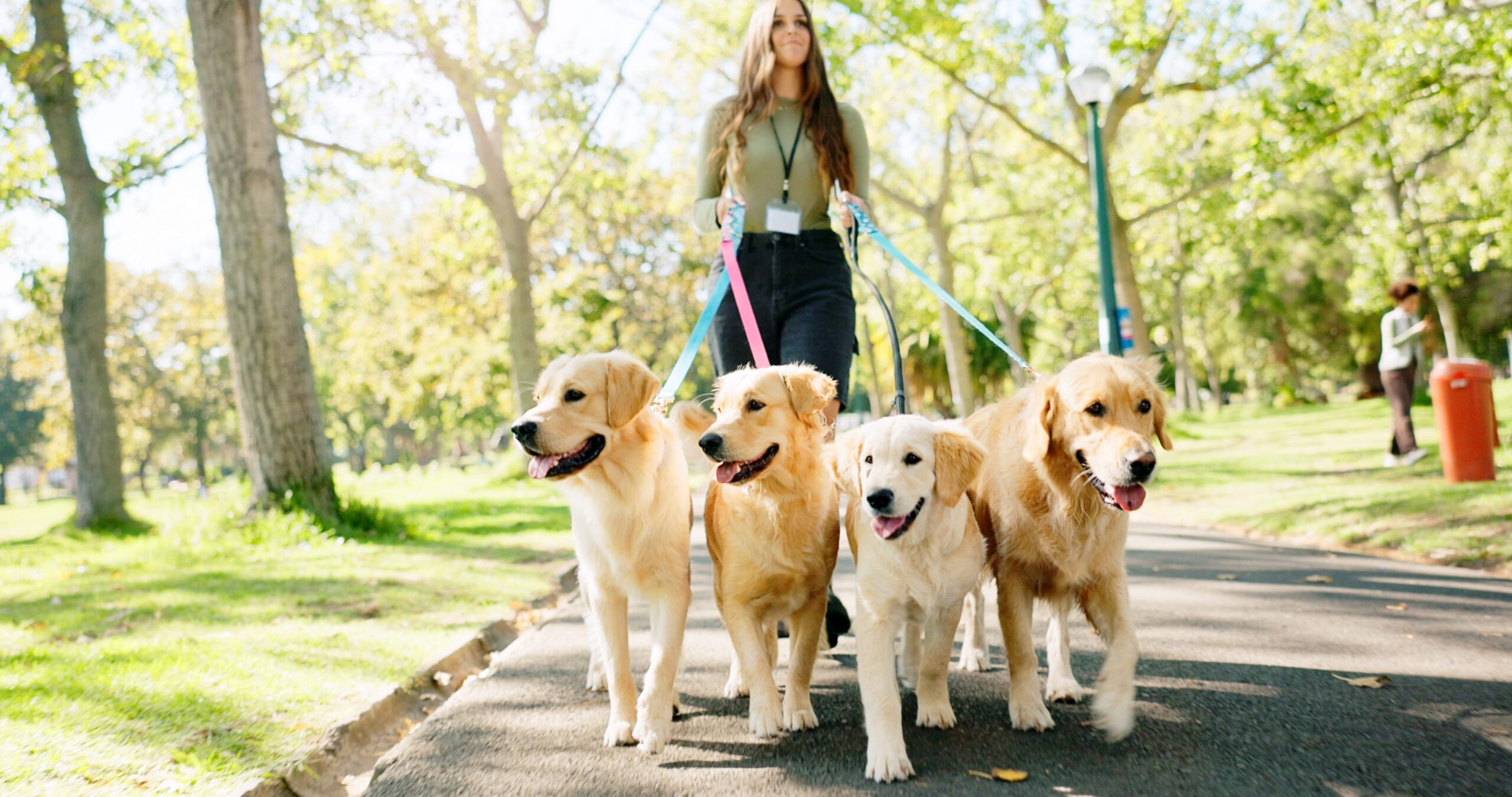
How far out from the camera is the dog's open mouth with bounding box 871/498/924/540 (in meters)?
3.61

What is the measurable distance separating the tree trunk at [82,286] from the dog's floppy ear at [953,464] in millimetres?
14787

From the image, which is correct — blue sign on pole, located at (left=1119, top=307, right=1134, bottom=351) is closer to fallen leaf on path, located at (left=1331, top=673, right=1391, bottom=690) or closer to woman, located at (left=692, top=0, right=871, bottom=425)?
woman, located at (left=692, top=0, right=871, bottom=425)

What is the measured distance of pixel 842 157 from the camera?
5.19m

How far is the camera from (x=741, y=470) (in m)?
3.85

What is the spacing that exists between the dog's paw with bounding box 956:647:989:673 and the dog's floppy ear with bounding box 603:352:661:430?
216 centimetres

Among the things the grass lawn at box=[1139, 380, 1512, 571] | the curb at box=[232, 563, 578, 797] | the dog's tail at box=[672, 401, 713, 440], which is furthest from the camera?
the grass lawn at box=[1139, 380, 1512, 571]

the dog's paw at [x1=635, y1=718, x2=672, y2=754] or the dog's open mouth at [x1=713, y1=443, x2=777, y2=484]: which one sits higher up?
the dog's open mouth at [x1=713, y1=443, x2=777, y2=484]

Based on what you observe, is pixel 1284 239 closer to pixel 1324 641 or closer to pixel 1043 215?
pixel 1043 215

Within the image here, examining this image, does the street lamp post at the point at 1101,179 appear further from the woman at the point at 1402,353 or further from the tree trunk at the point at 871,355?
the tree trunk at the point at 871,355

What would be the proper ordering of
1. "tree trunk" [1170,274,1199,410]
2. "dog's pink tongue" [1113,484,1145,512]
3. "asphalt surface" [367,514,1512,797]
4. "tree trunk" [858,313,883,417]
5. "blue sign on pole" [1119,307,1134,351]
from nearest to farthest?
"asphalt surface" [367,514,1512,797]
"dog's pink tongue" [1113,484,1145,512]
"blue sign on pole" [1119,307,1134,351]
"tree trunk" [1170,274,1199,410]
"tree trunk" [858,313,883,417]

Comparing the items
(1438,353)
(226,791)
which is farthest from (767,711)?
(1438,353)

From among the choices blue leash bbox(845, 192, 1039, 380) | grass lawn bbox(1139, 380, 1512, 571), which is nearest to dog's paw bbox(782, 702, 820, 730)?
blue leash bbox(845, 192, 1039, 380)

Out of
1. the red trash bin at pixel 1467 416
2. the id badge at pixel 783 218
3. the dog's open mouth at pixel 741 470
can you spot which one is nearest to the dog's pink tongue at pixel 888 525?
the dog's open mouth at pixel 741 470

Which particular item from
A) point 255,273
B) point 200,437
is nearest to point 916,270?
point 255,273
